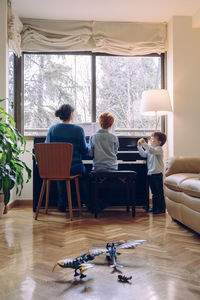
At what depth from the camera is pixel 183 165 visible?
10.3 ft

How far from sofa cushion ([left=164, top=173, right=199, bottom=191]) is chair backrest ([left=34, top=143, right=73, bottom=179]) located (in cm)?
96

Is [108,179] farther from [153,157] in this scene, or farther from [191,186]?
[191,186]

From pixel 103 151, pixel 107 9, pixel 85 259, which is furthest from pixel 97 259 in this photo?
pixel 107 9

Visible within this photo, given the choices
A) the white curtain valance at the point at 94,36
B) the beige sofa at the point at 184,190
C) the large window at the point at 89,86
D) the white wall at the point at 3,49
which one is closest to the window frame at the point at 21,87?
the large window at the point at 89,86

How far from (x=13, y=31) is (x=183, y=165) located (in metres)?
2.47

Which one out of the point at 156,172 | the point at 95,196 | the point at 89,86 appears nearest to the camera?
the point at 95,196

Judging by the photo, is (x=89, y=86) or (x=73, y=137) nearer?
(x=73, y=137)

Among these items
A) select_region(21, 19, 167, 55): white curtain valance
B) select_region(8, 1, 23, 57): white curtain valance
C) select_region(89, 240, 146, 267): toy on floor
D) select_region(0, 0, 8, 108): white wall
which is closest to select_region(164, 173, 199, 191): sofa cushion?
select_region(89, 240, 146, 267): toy on floor

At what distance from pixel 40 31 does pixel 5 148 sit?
2.08 meters

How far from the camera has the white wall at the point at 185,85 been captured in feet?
13.9

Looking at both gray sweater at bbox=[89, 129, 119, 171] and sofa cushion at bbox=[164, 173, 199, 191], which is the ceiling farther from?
sofa cushion at bbox=[164, 173, 199, 191]

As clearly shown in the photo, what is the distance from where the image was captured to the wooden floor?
1493 millimetres

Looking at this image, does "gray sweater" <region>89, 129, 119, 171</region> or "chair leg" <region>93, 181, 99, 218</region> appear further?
"gray sweater" <region>89, 129, 119, 171</region>

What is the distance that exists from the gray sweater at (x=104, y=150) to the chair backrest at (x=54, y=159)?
1.42ft
